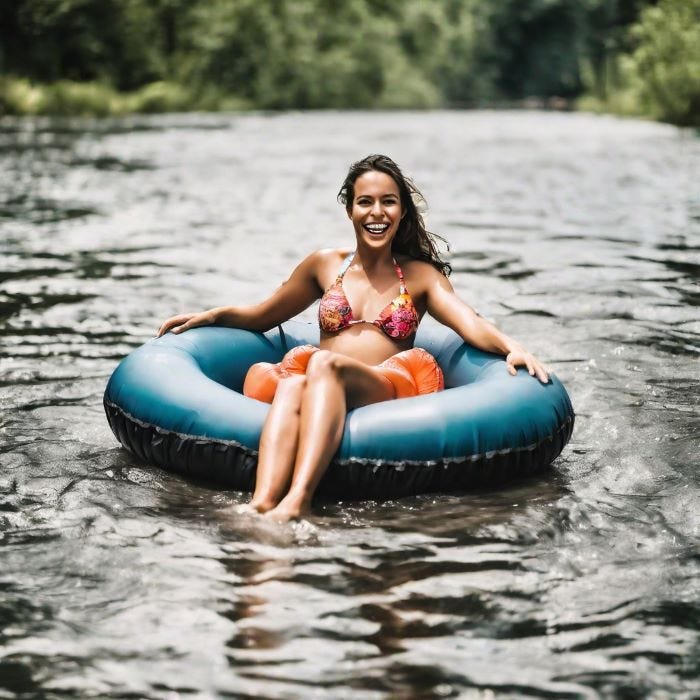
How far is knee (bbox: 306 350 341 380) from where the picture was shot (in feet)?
12.4

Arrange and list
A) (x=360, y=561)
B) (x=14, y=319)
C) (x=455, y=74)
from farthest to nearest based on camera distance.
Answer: (x=455, y=74) → (x=14, y=319) → (x=360, y=561)

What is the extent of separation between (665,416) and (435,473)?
1511mm

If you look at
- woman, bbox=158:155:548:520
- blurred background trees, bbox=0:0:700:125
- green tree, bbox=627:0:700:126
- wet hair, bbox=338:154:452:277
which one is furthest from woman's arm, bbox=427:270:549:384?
blurred background trees, bbox=0:0:700:125

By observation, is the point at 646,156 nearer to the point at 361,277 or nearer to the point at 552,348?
the point at 552,348

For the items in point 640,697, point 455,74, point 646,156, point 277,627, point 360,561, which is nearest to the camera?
point 640,697

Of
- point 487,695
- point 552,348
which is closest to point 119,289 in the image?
point 552,348

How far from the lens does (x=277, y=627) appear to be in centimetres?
291

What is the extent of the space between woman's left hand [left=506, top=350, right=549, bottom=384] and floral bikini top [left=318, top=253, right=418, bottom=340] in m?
0.41

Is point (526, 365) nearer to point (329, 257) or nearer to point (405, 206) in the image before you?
point (405, 206)

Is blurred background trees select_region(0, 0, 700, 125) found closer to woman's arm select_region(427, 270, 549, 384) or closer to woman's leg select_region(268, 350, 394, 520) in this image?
woman's arm select_region(427, 270, 549, 384)

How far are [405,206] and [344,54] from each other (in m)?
49.1

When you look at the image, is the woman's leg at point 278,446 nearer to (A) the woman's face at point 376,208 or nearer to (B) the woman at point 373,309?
(B) the woman at point 373,309

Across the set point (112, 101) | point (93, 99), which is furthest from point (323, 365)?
point (112, 101)

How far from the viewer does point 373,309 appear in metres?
4.34
